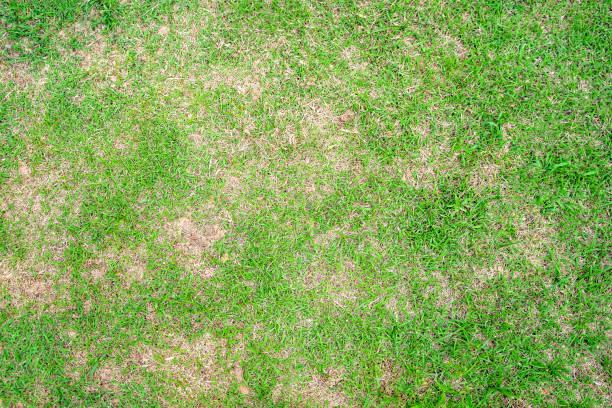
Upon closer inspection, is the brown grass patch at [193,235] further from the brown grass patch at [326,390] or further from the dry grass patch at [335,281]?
the brown grass patch at [326,390]

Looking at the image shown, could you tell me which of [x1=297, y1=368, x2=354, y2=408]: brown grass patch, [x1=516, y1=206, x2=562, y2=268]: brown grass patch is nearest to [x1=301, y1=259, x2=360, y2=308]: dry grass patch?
[x1=297, y1=368, x2=354, y2=408]: brown grass patch

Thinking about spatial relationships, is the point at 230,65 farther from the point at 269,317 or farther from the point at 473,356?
the point at 473,356

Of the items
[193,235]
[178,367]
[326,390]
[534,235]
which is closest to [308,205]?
[193,235]

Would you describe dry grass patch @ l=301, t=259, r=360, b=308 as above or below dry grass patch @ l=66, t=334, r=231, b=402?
above

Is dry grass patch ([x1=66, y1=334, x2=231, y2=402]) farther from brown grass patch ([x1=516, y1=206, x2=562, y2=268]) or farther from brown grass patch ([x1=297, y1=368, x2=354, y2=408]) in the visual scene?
brown grass patch ([x1=516, y1=206, x2=562, y2=268])

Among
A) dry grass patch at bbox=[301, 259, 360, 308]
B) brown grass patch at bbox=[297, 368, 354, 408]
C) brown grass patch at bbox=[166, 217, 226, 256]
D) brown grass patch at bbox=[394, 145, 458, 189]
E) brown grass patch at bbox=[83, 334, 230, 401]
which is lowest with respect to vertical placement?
brown grass patch at bbox=[297, 368, 354, 408]

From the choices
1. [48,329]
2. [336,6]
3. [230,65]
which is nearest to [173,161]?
[230,65]

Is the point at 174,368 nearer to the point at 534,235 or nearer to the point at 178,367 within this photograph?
the point at 178,367

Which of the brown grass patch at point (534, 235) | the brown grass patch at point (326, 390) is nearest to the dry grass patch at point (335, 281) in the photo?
the brown grass patch at point (326, 390)
